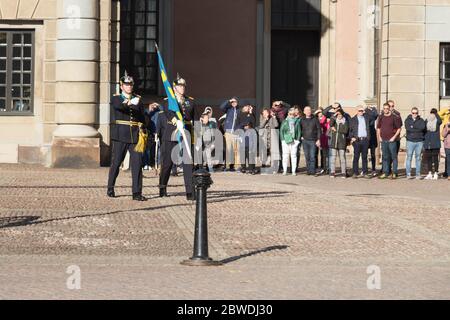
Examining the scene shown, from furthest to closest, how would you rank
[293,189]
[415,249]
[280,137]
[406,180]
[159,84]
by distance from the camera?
[159,84]
[280,137]
[406,180]
[293,189]
[415,249]

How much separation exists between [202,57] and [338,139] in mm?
8553

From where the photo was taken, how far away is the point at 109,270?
484 inches

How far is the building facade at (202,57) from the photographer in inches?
1111

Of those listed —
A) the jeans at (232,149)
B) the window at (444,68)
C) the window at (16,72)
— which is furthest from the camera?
the window at (444,68)

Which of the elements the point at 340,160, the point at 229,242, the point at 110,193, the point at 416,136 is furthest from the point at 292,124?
the point at 229,242

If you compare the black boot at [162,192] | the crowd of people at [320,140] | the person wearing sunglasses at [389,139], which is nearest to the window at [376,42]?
the crowd of people at [320,140]

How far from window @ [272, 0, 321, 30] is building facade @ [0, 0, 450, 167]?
0.03 metres

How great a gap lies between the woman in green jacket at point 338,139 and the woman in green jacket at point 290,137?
849 millimetres

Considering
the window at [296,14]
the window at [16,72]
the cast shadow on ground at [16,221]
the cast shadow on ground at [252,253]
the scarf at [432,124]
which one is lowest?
the cast shadow on ground at [252,253]

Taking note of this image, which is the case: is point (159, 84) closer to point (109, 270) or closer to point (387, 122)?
point (387, 122)

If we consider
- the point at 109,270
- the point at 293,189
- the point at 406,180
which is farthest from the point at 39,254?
the point at 406,180

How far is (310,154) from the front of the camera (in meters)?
28.6

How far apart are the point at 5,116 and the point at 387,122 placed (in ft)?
26.6

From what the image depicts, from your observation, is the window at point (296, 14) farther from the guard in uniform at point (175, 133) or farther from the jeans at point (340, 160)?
the guard in uniform at point (175, 133)
